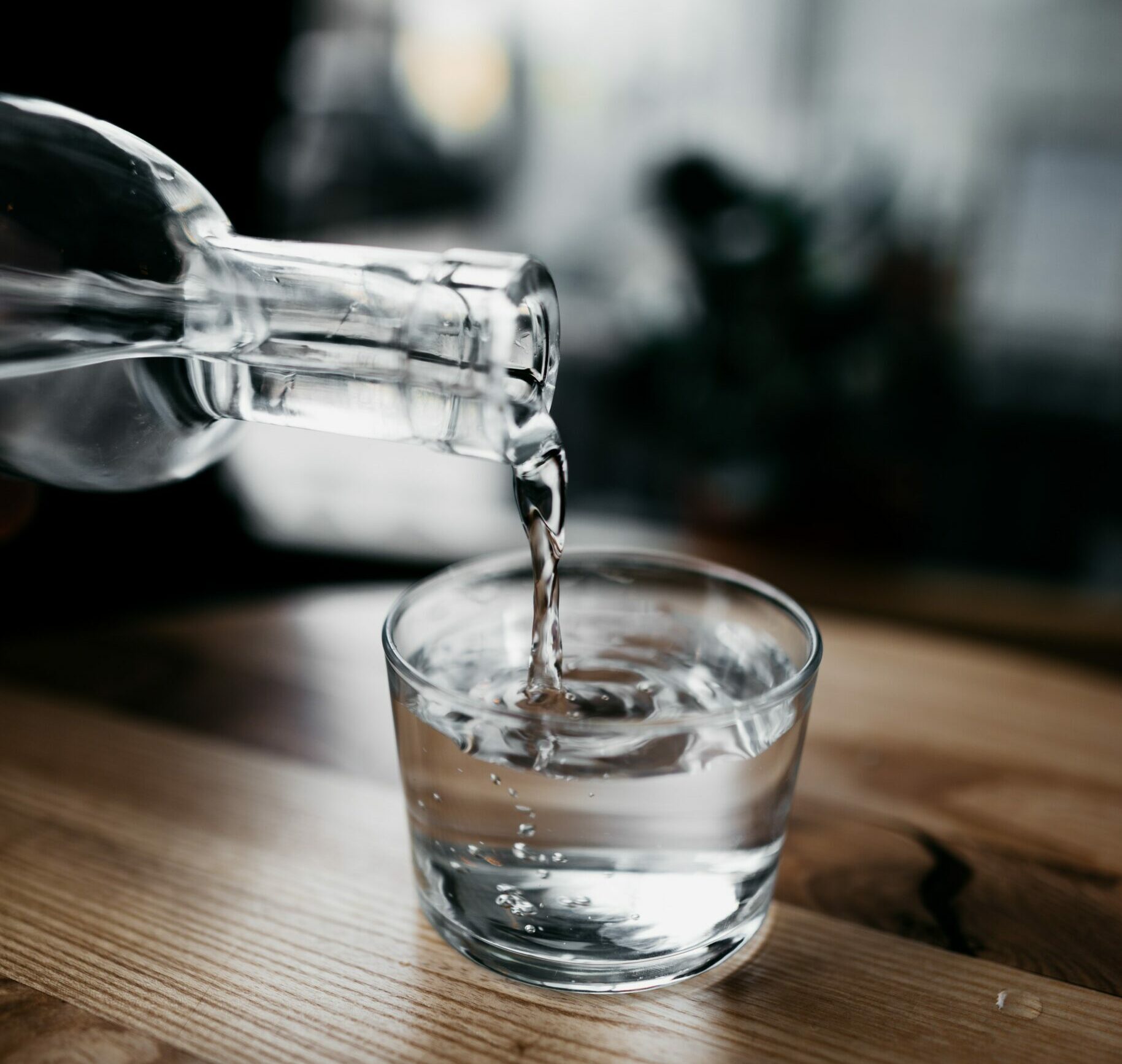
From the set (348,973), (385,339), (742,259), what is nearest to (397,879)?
(348,973)

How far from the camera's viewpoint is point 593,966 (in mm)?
500

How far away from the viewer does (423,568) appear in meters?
2.20

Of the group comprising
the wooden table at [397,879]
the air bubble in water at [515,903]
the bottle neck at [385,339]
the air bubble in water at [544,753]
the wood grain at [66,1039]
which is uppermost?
the bottle neck at [385,339]

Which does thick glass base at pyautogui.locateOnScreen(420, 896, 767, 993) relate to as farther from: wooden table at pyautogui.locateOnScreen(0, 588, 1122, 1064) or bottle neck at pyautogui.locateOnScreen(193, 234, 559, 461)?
bottle neck at pyautogui.locateOnScreen(193, 234, 559, 461)

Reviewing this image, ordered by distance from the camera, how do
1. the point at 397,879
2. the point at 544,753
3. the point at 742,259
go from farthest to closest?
the point at 742,259
the point at 397,879
the point at 544,753

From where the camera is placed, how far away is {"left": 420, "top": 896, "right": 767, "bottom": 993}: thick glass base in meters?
0.50

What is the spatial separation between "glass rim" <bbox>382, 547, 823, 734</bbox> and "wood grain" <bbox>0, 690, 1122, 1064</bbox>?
13cm

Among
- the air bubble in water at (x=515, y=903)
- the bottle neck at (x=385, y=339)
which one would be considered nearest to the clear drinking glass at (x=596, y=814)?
the air bubble in water at (x=515, y=903)

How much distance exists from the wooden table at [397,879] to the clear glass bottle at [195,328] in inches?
8.0

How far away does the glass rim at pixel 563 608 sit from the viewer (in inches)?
17.7

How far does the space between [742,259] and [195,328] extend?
4.27 ft

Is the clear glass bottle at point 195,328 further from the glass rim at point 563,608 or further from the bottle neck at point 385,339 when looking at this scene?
the glass rim at point 563,608

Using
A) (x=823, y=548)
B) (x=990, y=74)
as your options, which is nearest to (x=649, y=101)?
(x=990, y=74)

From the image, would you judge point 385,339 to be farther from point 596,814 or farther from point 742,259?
point 742,259
